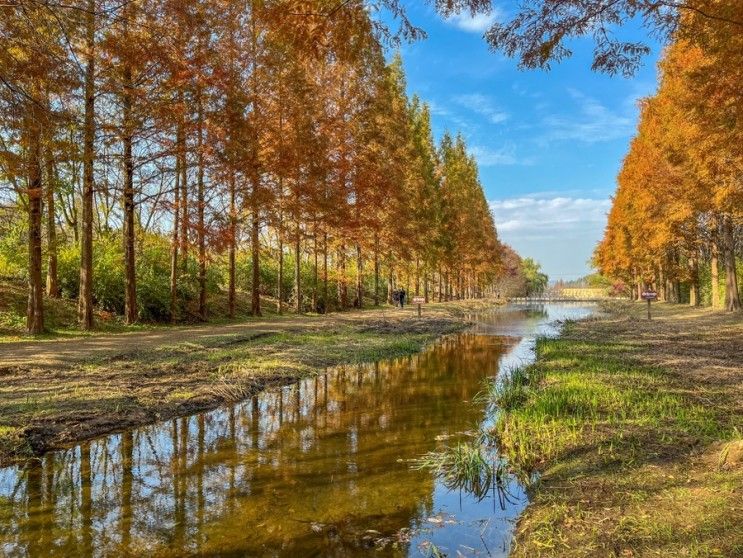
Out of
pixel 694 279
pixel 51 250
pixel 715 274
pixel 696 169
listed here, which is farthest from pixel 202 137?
pixel 694 279

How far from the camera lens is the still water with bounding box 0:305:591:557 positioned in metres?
3.87

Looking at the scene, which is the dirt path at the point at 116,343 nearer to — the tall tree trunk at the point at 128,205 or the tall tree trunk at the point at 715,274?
the tall tree trunk at the point at 128,205

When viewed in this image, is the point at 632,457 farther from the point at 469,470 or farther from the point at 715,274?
the point at 715,274

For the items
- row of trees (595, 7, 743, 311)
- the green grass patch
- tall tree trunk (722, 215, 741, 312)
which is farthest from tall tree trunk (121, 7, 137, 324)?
tall tree trunk (722, 215, 741, 312)

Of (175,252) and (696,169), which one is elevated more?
(696,169)

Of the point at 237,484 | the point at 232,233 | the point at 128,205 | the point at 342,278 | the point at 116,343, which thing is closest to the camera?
the point at 237,484

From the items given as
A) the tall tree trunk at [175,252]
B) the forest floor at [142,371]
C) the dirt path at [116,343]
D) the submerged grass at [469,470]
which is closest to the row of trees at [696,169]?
the submerged grass at [469,470]

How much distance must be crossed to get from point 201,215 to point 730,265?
22.3 metres

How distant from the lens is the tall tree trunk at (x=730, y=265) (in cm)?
2272

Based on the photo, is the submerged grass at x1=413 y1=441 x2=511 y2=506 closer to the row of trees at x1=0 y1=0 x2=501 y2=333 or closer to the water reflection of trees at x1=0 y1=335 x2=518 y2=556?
the water reflection of trees at x1=0 y1=335 x2=518 y2=556

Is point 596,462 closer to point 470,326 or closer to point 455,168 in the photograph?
point 470,326

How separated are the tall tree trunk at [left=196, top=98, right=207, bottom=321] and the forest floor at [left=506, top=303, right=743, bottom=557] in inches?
472

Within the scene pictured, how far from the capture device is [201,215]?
18.0 meters

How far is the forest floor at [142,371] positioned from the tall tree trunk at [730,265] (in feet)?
49.6
